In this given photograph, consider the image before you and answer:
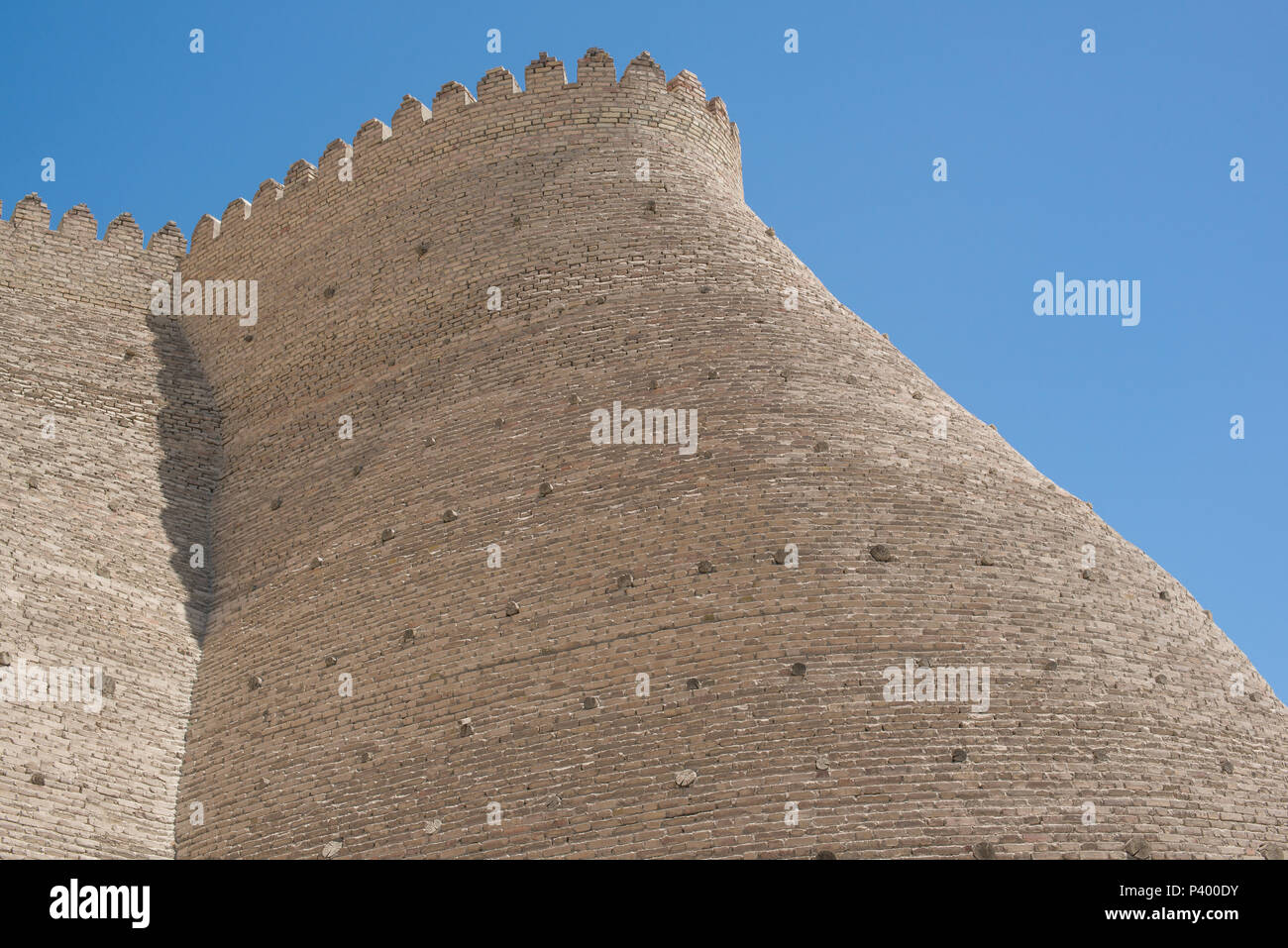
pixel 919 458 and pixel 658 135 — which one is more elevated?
pixel 658 135

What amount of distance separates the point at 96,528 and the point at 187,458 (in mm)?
1834

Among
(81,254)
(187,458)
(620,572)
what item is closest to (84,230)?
(81,254)

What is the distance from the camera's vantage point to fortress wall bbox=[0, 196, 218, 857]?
11.4 metres

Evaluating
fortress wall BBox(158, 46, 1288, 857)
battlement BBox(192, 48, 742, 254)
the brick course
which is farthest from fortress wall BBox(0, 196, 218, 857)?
battlement BBox(192, 48, 742, 254)

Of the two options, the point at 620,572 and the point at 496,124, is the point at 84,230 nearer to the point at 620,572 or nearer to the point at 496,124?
the point at 496,124

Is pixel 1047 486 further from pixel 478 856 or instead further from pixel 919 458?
pixel 478 856

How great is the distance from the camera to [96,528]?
13.8m

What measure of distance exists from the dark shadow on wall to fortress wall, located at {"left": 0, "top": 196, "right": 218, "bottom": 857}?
0.02 m

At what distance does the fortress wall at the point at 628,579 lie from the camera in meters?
9.84

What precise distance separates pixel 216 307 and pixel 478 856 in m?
9.82

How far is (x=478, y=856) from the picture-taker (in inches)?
386
